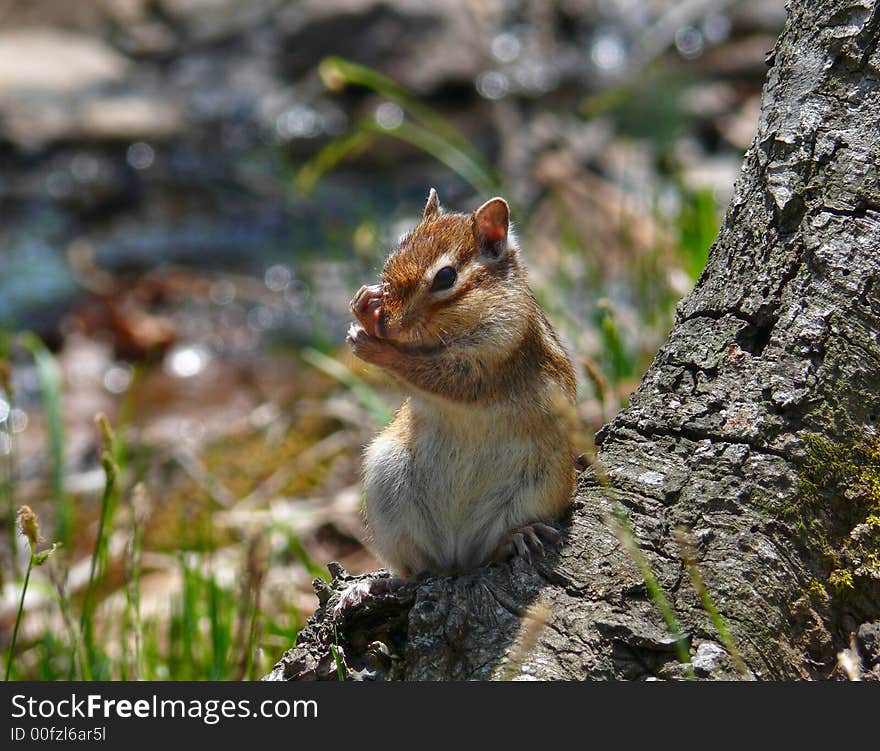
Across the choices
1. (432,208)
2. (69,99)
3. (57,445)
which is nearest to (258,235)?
(69,99)

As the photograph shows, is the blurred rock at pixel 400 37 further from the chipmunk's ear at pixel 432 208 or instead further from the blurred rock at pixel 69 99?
the chipmunk's ear at pixel 432 208

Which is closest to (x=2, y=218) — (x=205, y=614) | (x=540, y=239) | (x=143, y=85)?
(x=143, y=85)

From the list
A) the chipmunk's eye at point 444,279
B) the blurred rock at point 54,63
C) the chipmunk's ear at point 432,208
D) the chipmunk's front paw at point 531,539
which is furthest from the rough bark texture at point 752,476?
the blurred rock at point 54,63

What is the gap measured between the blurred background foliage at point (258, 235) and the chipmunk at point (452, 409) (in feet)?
1.07

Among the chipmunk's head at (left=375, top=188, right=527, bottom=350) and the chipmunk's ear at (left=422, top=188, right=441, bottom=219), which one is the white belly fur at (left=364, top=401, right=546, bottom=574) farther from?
the chipmunk's ear at (left=422, top=188, right=441, bottom=219)

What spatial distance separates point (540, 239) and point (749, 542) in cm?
489

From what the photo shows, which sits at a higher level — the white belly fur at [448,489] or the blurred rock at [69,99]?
the blurred rock at [69,99]

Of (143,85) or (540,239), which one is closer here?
(540,239)

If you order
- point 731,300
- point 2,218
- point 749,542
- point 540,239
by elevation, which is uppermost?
point 2,218

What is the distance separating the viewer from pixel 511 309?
3318 mm

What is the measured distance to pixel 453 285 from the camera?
10.7 feet

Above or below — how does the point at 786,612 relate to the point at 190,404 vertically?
below

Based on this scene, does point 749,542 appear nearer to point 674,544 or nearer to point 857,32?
point 674,544

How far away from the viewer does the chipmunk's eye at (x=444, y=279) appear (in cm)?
322
